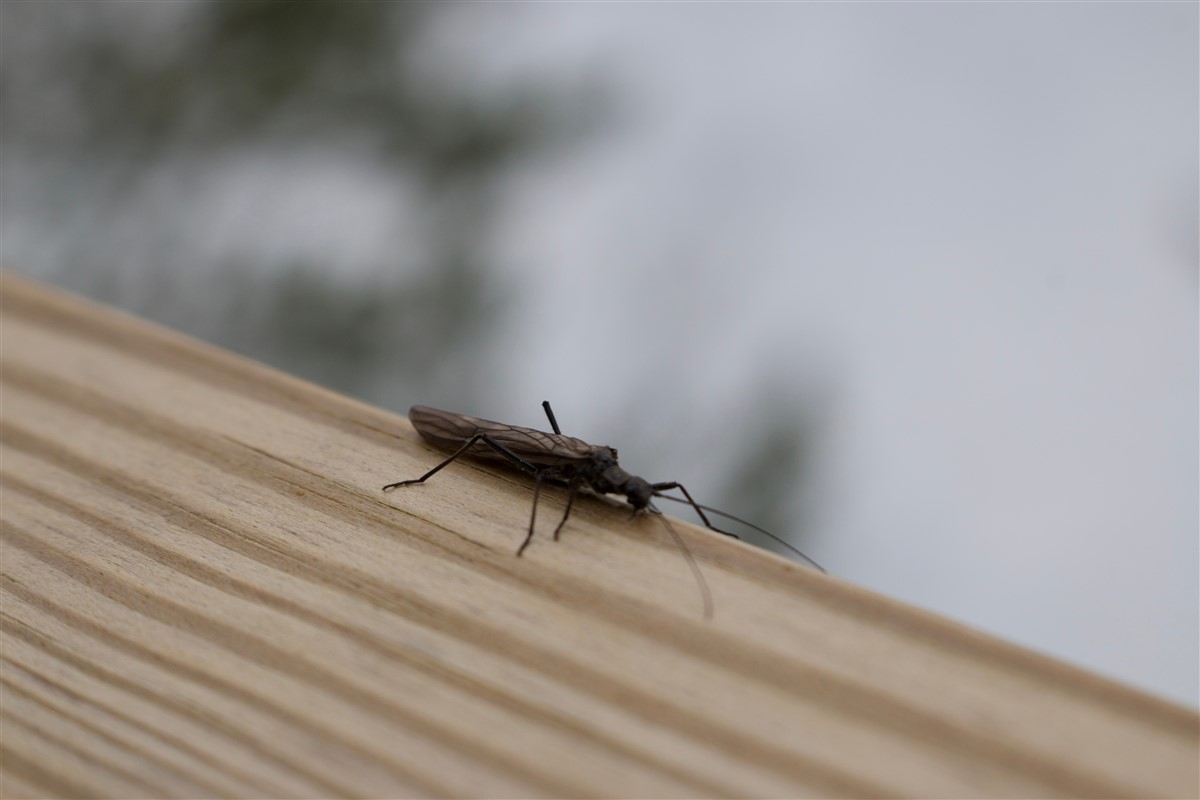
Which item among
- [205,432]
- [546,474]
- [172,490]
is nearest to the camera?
[172,490]

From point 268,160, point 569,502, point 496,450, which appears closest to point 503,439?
point 496,450

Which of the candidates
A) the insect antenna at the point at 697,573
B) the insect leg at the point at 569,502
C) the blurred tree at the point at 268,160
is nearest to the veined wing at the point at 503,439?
the insect leg at the point at 569,502

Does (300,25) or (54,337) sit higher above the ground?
(300,25)

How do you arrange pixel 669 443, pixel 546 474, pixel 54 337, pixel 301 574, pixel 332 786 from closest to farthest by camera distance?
1. pixel 332 786
2. pixel 301 574
3. pixel 54 337
4. pixel 546 474
5. pixel 669 443

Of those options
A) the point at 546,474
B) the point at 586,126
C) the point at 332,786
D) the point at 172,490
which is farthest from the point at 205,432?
the point at 586,126

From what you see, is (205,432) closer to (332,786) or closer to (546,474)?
(546,474)

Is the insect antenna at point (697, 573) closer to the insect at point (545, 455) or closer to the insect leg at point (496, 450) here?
the insect at point (545, 455)

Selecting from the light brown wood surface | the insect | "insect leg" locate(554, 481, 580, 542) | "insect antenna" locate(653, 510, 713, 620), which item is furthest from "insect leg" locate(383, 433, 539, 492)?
"insect antenna" locate(653, 510, 713, 620)
